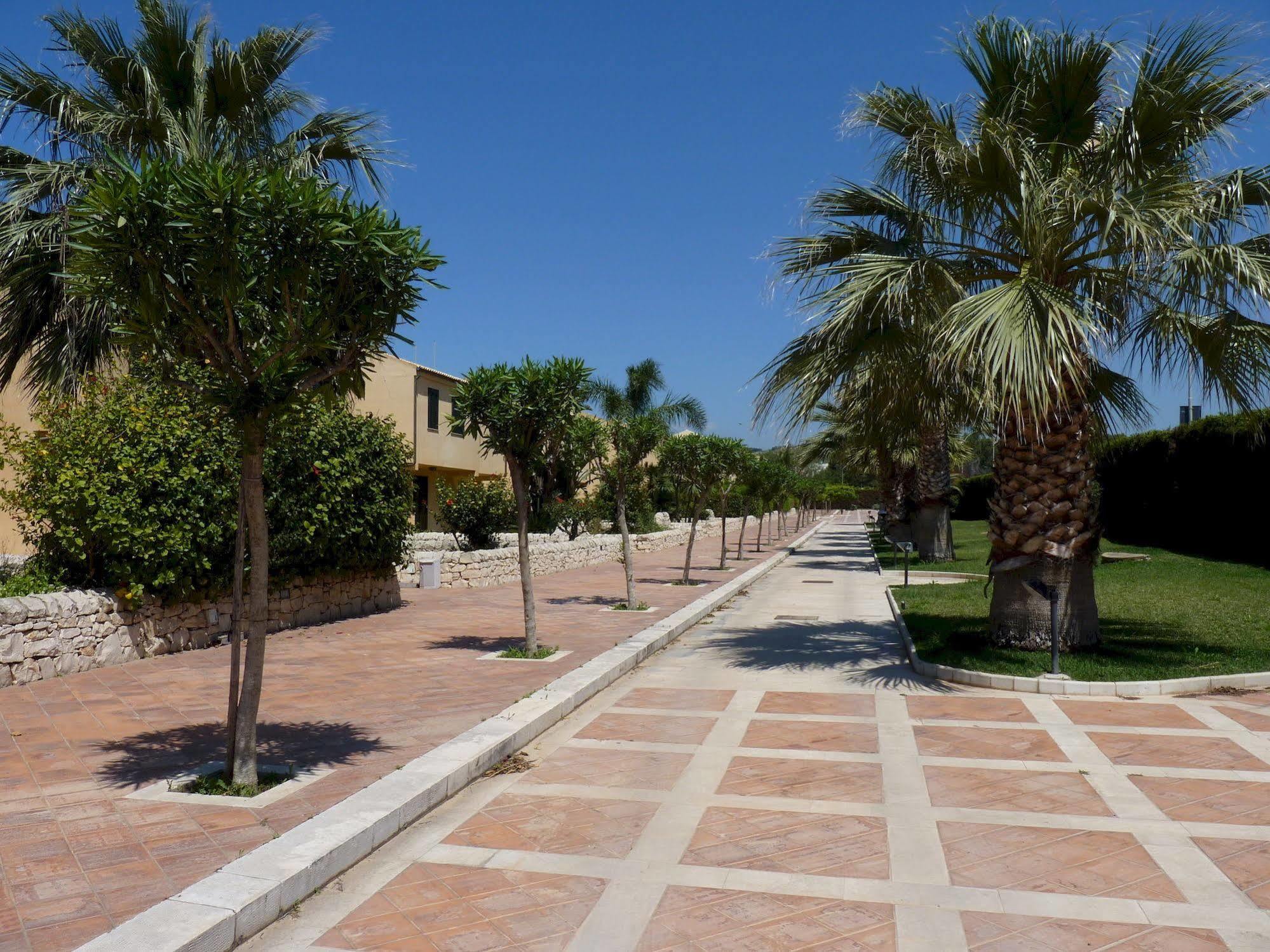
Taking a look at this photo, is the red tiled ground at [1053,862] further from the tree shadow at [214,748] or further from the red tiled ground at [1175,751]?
the tree shadow at [214,748]

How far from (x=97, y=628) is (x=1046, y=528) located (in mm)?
9918

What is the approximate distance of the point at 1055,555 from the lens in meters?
9.52

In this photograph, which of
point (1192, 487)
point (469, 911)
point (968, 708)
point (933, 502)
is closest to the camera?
point (469, 911)

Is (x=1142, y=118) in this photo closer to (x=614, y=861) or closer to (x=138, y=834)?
(x=614, y=861)

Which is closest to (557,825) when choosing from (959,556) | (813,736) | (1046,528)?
(813,736)

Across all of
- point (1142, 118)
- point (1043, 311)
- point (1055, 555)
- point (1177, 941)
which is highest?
point (1142, 118)

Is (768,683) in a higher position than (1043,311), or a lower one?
lower

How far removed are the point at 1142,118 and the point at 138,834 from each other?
10254 mm

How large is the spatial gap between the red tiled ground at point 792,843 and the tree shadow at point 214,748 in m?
2.66

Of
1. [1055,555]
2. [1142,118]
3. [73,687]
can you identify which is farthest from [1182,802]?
[73,687]

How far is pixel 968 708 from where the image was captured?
8.25 meters

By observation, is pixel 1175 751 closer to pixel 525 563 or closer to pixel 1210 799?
pixel 1210 799

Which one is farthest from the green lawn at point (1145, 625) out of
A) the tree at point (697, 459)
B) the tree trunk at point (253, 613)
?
the tree trunk at point (253, 613)

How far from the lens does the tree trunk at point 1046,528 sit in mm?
9570
